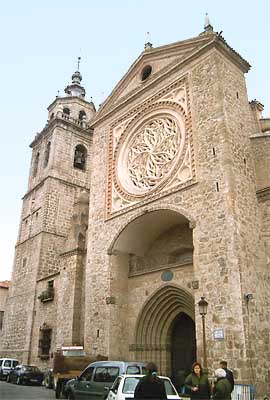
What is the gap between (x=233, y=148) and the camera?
39.0 ft

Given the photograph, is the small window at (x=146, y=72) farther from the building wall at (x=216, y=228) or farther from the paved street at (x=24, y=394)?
the paved street at (x=24, y=394)

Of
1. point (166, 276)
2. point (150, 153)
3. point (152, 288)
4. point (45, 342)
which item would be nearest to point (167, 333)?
point (152, 288)

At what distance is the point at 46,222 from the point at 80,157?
6.45 m

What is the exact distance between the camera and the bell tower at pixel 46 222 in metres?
20.1

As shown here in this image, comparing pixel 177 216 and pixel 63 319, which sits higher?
pixel 177 216

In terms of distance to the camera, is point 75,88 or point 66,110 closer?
point 66,110

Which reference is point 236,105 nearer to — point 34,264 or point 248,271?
point 248,271

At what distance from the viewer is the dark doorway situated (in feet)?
43.0

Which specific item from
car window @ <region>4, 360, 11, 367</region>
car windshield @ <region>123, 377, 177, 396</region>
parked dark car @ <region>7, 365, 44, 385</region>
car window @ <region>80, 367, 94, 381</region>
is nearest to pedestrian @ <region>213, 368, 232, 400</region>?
car windshield @ <region>123, 377, 177, 396</region>

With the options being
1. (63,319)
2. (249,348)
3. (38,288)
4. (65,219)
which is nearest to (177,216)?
(249,348)

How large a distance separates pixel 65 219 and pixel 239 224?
647 inches

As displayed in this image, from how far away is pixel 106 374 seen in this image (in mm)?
8734

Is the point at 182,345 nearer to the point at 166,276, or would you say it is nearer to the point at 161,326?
the point at 161,326

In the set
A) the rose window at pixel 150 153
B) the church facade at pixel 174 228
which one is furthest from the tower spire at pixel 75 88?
the rose window at pixel 150 153
